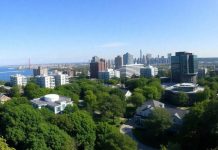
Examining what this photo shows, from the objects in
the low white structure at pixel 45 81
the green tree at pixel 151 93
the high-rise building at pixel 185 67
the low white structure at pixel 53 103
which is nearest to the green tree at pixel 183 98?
the green tree at pixel 151 93

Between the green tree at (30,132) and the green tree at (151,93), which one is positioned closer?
the green tree at (30,132)

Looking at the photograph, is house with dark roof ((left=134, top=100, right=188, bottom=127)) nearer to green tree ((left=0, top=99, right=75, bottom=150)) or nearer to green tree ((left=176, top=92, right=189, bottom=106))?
green tree ((left=176, top=92, right=189, bottom=106))

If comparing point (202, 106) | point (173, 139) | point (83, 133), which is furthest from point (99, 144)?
point (202, 106)

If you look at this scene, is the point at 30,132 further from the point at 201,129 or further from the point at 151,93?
the point at 151,93

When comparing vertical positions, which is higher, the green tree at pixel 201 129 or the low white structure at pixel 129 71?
the low white structure at pixel 129 71

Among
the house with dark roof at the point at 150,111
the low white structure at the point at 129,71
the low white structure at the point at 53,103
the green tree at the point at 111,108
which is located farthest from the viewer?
the low white structure at the point at 129,71

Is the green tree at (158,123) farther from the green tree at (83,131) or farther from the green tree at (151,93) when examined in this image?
the green tree at (151,93)

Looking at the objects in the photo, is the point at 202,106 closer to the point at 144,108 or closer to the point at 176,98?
the point at 144,108
